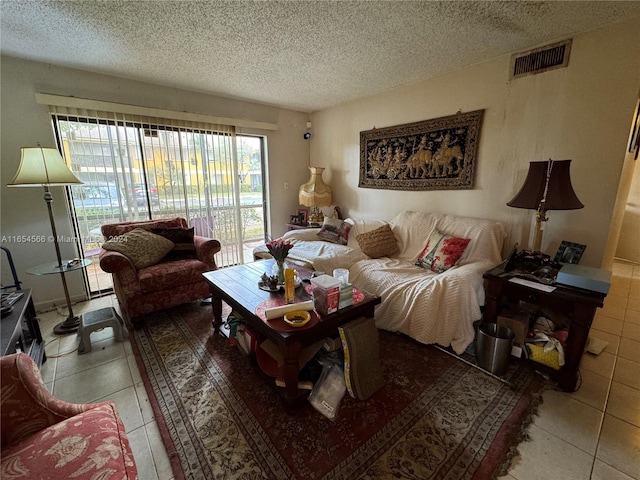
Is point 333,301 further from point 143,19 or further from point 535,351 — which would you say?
point 143,19

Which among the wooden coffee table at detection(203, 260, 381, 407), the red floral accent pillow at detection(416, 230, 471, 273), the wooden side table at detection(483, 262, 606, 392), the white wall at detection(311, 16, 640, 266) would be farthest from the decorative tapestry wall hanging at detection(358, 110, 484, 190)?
the wooden coffee table at detection(203, 260, 381, 407)

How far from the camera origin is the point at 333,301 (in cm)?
155

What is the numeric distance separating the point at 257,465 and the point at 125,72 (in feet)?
11.4

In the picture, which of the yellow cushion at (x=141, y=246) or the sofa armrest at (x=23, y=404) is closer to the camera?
the sofa armrest at (x=23, y=404)

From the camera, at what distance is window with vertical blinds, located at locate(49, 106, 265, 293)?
9.14 feet

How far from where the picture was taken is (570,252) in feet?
6.46

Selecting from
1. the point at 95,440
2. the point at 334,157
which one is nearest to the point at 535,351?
the point at 95,440

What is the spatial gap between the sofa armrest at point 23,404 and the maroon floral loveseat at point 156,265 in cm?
134

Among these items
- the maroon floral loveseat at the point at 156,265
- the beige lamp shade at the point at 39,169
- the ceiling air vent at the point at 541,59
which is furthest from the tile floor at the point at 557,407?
the ceiling air vent at the point at 541,59

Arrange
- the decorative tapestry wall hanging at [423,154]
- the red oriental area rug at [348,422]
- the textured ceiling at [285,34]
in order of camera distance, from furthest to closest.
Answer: the decorative tapestry wall hanging at [423,154] < the textured ceiling at [285,34] < the red oriental area rug at [348,422]

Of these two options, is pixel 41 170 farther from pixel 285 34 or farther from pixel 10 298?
pixel 285 34

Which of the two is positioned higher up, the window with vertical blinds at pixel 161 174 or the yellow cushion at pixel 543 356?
the window with vertical blinds at pixel 161 174

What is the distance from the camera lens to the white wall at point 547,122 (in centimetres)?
188

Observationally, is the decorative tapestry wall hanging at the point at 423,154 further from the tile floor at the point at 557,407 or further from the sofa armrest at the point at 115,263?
the sofa armrest at the point at 115,263
